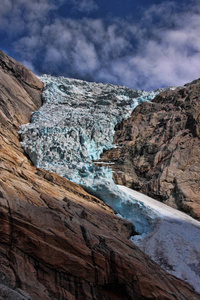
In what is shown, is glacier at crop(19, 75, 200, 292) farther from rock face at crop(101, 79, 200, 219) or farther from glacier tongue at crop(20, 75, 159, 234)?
rock face at crop(101, 79, 200, 219)

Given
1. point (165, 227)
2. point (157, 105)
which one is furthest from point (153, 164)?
point (157, 105)

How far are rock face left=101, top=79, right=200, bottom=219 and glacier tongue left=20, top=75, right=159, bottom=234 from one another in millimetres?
2977

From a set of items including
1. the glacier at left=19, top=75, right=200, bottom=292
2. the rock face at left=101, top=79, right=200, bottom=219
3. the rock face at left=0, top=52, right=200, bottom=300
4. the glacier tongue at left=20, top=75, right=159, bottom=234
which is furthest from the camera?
the rock face at left=101, top=79, right=200, bottom=219

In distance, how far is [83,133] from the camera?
2561 centimetres

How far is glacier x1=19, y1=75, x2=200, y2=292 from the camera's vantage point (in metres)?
15.8

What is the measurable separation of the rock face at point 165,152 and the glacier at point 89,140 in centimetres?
285

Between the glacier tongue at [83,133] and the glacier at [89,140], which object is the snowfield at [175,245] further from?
the glacier tongue at [83,133]

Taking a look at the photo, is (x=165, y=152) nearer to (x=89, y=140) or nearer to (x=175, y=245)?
(x=89, y=140)

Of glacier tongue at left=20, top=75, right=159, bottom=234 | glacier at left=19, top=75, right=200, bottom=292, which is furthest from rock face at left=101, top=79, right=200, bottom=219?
glacier tongue at left=20, top=75, right=159, bottom=234

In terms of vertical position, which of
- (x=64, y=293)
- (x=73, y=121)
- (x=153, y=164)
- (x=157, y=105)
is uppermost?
(x=157, y=105)

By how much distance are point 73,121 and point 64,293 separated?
2259cm

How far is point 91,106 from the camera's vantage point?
3425cm

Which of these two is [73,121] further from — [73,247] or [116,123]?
[73,247]

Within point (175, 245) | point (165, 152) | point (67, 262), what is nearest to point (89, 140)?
point (165, 152)
